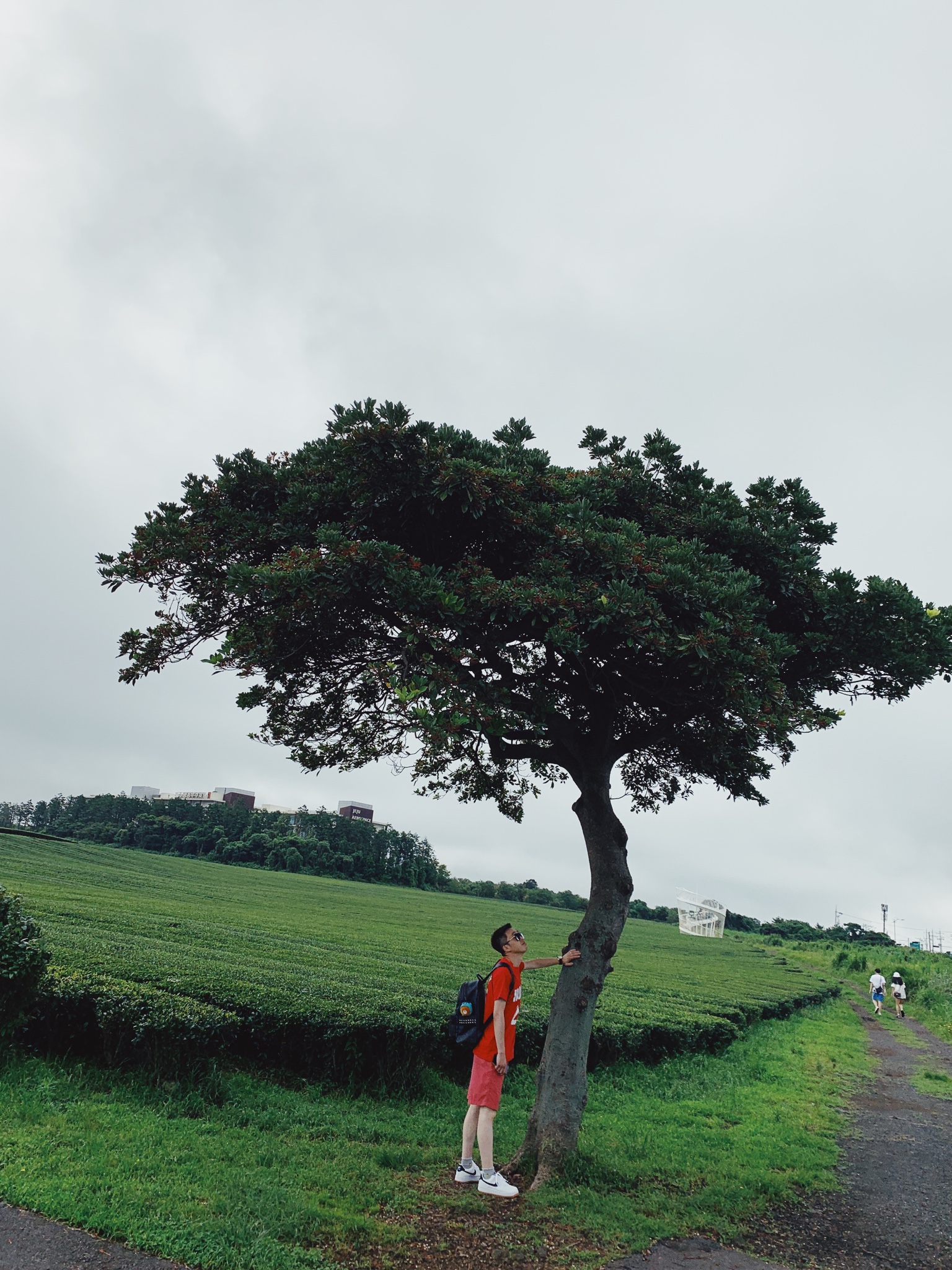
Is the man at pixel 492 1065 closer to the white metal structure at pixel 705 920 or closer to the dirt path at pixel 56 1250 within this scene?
the dirt path at pixel 56 1250

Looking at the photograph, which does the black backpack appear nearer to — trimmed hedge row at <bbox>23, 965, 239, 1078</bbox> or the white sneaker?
the white sneaker

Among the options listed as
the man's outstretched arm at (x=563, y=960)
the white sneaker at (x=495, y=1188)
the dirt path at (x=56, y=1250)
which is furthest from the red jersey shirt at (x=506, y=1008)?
the dirt path at (x=56, y=1250)

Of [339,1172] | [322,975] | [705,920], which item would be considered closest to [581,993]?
[339,1172]

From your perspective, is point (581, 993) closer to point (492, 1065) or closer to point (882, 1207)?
point (492, 1065)

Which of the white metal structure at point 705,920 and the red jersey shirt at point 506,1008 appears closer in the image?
the red jersey shirt at point 506,1008

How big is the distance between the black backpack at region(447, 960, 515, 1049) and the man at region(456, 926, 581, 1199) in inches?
0.7

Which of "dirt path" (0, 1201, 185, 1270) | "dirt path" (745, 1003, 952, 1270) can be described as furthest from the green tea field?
"dirt path" (745, 1003, 952, 1270)

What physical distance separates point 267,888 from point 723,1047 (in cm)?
4331

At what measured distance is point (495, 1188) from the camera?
6.08 metres

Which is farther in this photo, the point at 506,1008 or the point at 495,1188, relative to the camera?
the point at 506,1008

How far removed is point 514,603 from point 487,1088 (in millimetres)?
3789

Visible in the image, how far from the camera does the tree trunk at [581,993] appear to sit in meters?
6.86

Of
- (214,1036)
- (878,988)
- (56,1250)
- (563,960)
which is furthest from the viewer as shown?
(878,988)

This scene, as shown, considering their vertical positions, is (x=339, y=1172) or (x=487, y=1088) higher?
(x=487, y=1088)
